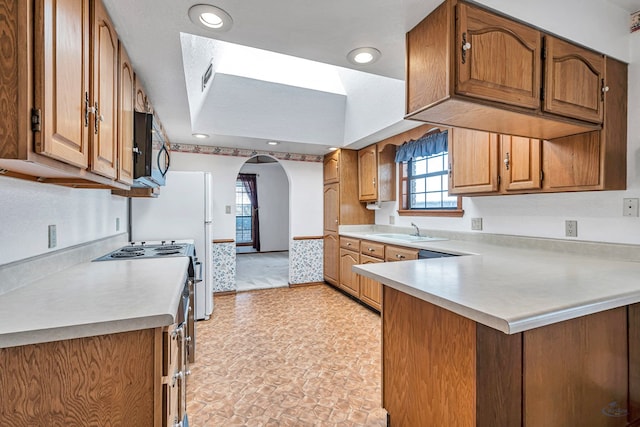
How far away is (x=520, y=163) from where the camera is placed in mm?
2188

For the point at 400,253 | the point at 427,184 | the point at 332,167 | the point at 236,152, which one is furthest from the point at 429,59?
the point at 236,152

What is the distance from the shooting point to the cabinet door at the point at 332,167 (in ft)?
14.6

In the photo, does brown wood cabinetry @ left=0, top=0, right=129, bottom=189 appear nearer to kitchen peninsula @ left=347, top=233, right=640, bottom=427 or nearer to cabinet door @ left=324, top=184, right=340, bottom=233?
kitchen peninsula @ left=347, top=233, right=640, bottom=427

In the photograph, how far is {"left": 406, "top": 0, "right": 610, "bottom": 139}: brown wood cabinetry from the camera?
1.35 meters

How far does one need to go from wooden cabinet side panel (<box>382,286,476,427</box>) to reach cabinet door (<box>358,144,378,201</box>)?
265 centimetres

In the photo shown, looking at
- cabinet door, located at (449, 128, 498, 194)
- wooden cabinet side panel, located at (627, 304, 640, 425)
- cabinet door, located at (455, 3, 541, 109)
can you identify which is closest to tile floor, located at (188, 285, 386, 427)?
wooden cabinet side panel, located at (627, 304, 640, 425)

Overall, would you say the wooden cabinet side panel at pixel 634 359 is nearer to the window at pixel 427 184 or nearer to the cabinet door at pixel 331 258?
the window at pixel 427 184

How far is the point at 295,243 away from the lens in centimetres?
471

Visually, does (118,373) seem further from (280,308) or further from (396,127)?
(396,127)

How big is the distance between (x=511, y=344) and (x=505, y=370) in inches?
3.9

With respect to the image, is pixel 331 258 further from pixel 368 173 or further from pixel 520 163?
pixel 520 163

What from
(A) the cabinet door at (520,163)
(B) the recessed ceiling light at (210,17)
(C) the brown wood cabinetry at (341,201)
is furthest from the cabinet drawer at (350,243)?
(B) the recessed ceiling light at (210,17)

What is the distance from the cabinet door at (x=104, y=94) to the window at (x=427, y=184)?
2.83m

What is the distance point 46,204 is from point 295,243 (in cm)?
338
